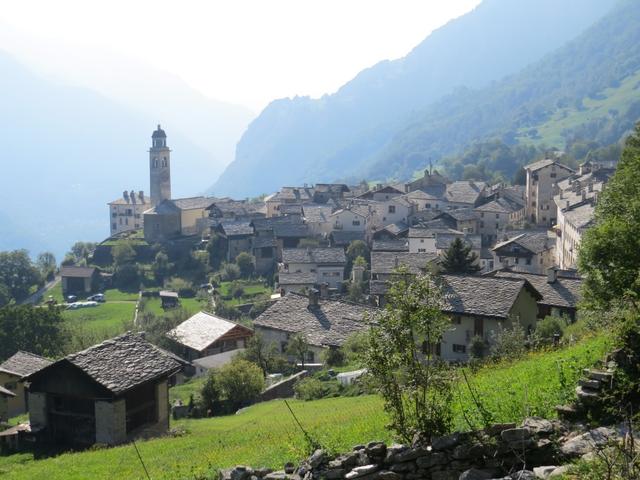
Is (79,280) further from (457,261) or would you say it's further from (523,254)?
(457,261)

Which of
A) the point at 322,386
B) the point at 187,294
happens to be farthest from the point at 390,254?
the point at 322,386

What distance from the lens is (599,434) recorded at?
1184 centimetres

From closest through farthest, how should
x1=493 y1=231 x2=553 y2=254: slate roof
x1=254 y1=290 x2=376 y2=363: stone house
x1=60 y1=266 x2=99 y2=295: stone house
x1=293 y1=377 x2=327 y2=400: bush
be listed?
x1=293 y1=377 x2=327 y2=400: bush → x1=254 y1=290 x2=376 y2=363: stone house → x1=493 y1=231 x2=553 y2=254: slate roof → x1=60 y1=266 x2=99 y2=295: stone house

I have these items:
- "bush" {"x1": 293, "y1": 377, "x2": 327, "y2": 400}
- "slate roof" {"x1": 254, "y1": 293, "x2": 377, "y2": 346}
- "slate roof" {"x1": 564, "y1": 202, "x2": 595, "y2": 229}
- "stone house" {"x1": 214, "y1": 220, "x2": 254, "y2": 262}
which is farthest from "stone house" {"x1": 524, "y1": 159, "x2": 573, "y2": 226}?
"bush" {"x1": 293, "y1": 377, "x2": 327, "y2": 400}

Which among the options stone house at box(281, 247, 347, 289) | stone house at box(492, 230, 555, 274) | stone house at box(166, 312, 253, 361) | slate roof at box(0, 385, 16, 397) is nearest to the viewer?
slate roof at box(0, 385, 16, 397)

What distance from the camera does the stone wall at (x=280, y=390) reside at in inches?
1410

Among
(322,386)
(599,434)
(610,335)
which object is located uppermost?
(610,335)

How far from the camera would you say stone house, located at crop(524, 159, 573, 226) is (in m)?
99.8

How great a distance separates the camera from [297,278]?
79188mm

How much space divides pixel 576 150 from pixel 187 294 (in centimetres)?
12766

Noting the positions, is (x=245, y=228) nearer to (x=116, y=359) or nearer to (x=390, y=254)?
(x=390, y=254)

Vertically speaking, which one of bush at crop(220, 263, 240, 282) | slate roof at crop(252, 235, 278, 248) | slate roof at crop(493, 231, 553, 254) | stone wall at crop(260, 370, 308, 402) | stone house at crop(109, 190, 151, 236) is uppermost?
stone house at crop(109, 190, 151, 236)

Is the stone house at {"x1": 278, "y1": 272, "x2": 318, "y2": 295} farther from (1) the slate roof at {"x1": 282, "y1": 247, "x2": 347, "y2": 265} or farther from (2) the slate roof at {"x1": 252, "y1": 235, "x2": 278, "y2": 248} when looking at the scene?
(2) the slate roof at {"x1": 252, "y1": 235, "x2": 278, "y2": 248}

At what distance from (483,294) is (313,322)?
12.6m
